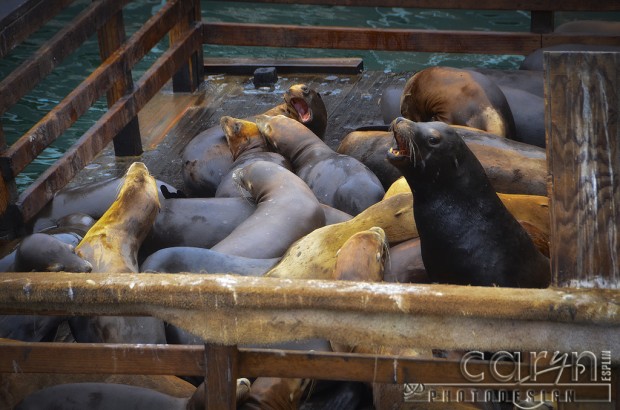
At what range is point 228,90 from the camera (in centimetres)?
726

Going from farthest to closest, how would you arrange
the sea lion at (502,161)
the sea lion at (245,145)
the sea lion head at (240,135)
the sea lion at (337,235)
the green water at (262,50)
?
1. the green water at (262,50)
2. the sea lion head at (240,135)
3. the sea lion at (245,145)
4. the sea lion at (502,161)
5. the sea lion at (337,235)

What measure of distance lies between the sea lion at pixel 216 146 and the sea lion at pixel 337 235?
1389mm

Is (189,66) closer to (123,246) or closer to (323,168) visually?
(323,168)

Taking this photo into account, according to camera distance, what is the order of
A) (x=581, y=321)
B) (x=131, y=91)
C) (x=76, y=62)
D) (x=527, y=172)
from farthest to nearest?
(x=76, y=62)
(x=131, y=91)
(x=527, y=172)
(x=581, y=321)

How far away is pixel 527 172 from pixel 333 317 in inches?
99.3

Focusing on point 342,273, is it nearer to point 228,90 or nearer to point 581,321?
point 581,321

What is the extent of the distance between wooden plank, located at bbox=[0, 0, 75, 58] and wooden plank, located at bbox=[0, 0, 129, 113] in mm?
130

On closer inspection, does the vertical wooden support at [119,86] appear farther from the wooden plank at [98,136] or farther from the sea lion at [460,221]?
the sea lion at [460,221]

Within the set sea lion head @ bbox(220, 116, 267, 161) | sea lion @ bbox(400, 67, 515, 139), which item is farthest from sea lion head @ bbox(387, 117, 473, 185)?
sea lion head @ bbox(220, 116, 267, 161)

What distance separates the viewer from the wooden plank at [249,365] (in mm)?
2479

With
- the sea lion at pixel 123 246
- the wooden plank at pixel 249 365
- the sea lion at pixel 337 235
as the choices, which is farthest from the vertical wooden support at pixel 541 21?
the wooden plank at pixel 249 365

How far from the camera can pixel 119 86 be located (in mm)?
5965

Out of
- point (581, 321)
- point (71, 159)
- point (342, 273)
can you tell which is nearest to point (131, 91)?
point (71, 159)

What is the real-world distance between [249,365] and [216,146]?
3.38 metres
